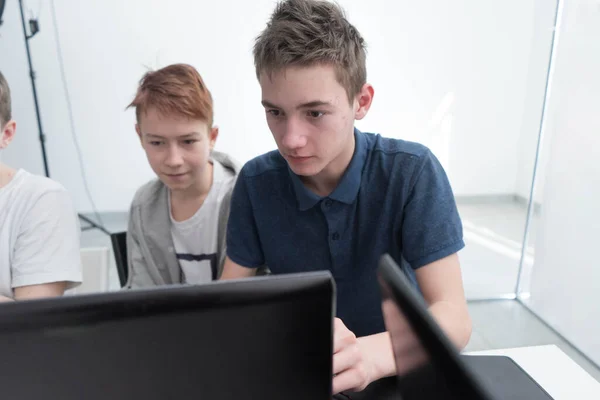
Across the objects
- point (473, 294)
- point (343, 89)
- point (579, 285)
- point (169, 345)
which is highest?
point (343, 89)

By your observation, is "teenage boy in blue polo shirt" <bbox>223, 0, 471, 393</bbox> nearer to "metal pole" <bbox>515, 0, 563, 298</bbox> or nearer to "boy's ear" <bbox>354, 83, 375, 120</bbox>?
"boy's ear" <bbox>354, 83, 375, 120</bbox>

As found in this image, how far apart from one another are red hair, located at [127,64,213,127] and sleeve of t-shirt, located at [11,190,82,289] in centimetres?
32

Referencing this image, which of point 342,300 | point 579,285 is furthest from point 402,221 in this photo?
point 579,285

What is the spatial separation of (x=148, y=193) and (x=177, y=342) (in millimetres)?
1083

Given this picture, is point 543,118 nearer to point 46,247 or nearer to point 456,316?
point 456,316

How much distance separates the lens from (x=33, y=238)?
1063 mm

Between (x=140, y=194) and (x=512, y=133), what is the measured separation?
7.76ft

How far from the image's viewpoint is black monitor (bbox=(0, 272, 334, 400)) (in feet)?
1.11

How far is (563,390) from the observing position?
0.81 m

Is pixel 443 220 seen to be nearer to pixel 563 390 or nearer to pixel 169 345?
pixel 563 390

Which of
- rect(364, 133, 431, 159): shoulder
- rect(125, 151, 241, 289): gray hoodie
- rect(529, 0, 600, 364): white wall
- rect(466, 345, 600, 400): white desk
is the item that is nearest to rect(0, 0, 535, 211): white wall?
rect(529, 0, 600, 364): white wall

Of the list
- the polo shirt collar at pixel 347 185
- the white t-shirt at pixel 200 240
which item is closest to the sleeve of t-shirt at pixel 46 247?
the white t-shirt at pixel 200 240

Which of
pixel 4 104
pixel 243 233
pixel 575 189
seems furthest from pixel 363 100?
pixel 575 189

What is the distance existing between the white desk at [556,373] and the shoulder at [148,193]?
37.8 inches
